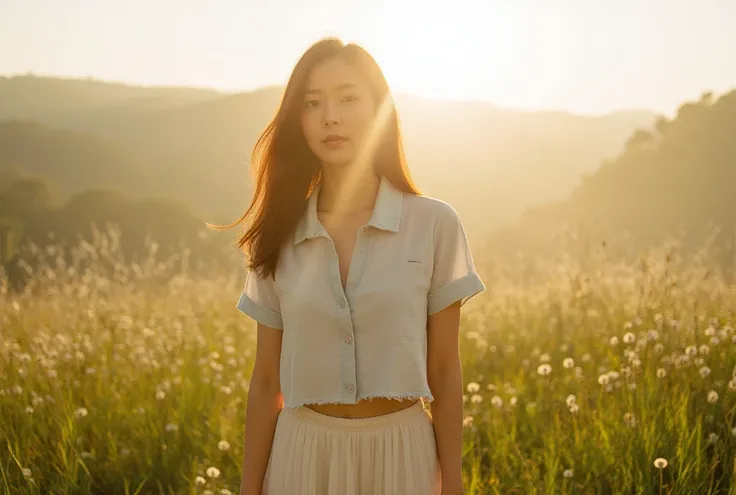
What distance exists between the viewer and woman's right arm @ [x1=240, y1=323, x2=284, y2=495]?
2.60 m

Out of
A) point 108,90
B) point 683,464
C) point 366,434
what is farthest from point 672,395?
point 108,90

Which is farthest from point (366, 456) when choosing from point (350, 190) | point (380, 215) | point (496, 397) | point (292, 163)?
point (496, 397)

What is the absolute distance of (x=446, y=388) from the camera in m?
2.40

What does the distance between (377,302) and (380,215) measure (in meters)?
0.30

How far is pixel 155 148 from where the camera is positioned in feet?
196

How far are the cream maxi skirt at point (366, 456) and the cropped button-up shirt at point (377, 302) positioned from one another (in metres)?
0.12

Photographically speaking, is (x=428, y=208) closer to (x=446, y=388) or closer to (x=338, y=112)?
(x=338, y=112)

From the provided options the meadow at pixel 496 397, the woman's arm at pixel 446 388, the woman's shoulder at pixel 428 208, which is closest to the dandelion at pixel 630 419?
Result: the meadow at pixel 496 397

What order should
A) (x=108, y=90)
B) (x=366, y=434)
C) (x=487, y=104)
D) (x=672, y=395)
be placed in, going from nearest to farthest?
(x=366, y=434), (x=672, y=395), (x=108, y=90), (x=487, y=104)

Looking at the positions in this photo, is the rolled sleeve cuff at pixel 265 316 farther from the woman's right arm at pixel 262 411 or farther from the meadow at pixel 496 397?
the meadow at pixel 496 397

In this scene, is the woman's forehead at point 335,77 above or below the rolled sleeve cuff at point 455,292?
above

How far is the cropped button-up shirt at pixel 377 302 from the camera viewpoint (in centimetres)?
233

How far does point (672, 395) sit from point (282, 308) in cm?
266

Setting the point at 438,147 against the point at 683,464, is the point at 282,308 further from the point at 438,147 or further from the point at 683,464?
the point at 438,147
